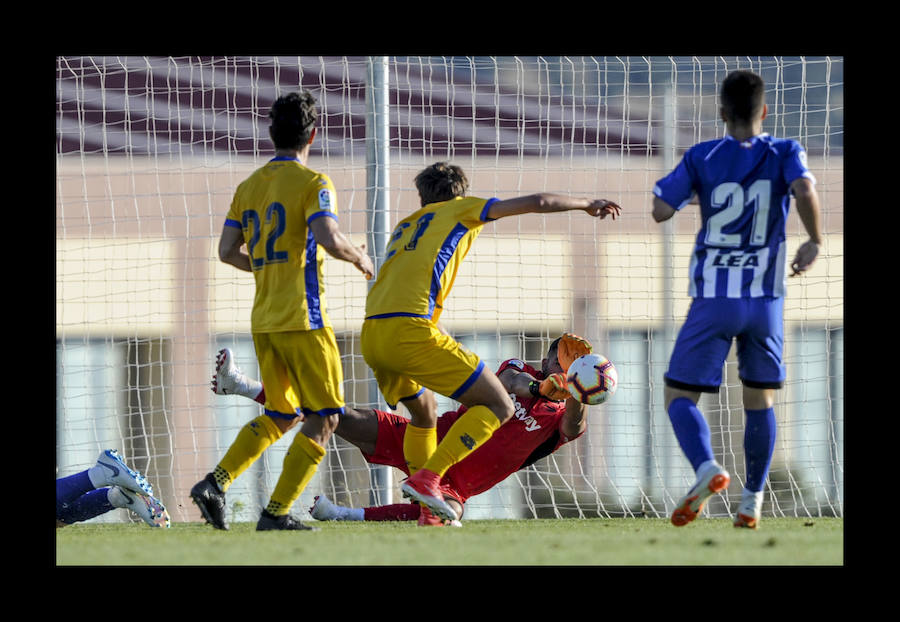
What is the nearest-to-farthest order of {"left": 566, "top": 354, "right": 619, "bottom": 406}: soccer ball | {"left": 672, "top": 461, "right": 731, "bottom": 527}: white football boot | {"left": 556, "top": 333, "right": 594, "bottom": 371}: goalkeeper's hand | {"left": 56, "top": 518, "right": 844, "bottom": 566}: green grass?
{"left": 56, "top": 518, "right": 844, "bottom": 566}: green grass → {"left": 672, "top": 461, "right": 731, "bottom": 527}: white football boot → {"left": 566, "top": 354, "right": 619, "bottom": 406}: soccer ball → {"left": 556, "top": 333, "right": 594, "bottom": 371}: goalkeeper's hand

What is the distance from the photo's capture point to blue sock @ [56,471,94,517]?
563 centimetres

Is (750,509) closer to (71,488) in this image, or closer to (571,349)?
(571,349)

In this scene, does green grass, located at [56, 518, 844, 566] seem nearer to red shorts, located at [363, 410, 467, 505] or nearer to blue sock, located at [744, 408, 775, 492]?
blue sock, located at [744, 408, 775, 492]

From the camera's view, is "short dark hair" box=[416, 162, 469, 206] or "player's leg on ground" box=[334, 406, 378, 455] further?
"player's leg on ground" box=[334, 406, 378, 455]

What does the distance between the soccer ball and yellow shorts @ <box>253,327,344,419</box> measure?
124cm

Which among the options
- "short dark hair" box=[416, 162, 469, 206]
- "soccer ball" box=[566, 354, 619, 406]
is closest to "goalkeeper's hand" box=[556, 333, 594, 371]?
"soccer ball" box=[566, 354, 619, 406]

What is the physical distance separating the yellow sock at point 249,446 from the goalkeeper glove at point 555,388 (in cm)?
142

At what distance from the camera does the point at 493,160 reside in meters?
8.09

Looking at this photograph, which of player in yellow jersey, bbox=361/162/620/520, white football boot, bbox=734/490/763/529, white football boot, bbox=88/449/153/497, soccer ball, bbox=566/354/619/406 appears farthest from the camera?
white football boot, bbox=88/449/153/497

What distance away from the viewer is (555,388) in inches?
226

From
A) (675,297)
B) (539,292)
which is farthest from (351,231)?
(675,297)

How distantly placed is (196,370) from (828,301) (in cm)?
482

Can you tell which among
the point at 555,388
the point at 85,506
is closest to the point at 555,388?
the point at 555,388

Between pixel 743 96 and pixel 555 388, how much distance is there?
5.80 feet
